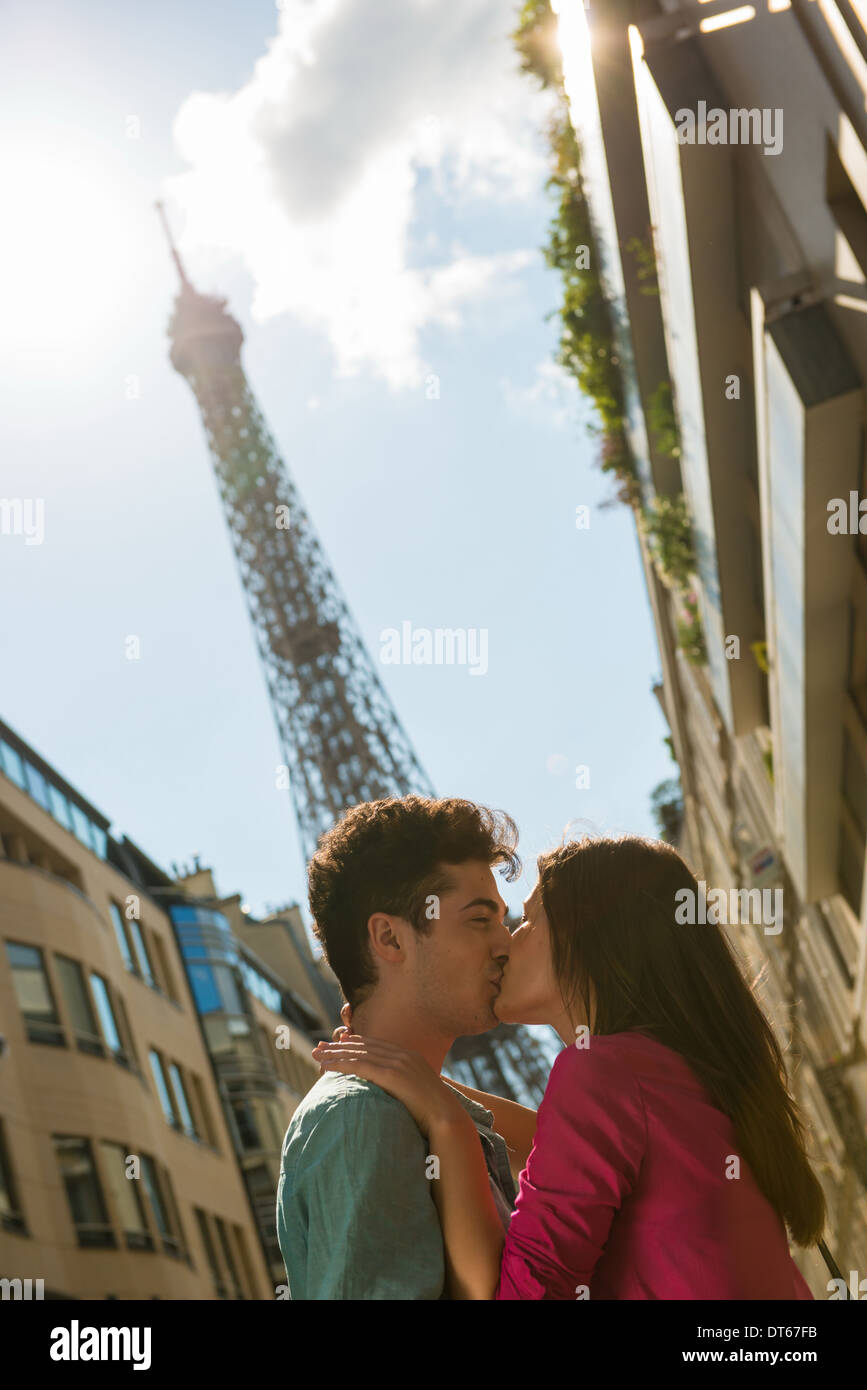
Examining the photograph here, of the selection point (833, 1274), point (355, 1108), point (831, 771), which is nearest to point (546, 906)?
point (355, 1108)

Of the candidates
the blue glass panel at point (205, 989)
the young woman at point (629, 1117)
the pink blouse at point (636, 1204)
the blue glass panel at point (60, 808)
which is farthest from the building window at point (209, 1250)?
the pink blouse at point (636, 1204)

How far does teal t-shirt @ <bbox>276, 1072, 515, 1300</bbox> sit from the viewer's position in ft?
8.09

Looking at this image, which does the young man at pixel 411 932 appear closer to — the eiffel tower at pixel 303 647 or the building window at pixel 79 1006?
the building window at pixel 79 1006

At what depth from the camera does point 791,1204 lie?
2.57m

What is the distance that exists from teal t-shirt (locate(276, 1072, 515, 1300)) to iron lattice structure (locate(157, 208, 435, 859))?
42904 mm

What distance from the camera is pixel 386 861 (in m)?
3.04

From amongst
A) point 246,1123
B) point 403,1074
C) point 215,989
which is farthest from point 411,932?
point 215,989

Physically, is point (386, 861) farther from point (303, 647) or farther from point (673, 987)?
point (303, 647)

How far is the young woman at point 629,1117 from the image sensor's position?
93.0 inches

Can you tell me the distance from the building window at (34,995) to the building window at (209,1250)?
6276 millimetres

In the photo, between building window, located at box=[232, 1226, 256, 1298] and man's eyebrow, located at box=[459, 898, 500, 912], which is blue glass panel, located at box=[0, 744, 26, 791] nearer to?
building window, located at box=[232, 1226, 256, 1298]

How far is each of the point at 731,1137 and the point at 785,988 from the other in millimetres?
17676

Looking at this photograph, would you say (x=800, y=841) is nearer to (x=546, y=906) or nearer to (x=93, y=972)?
(x=546, y=906)

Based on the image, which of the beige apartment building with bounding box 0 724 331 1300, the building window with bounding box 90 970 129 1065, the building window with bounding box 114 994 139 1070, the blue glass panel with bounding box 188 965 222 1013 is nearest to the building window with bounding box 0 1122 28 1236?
the beige apartment building with bounding box 0 724 331 1300
